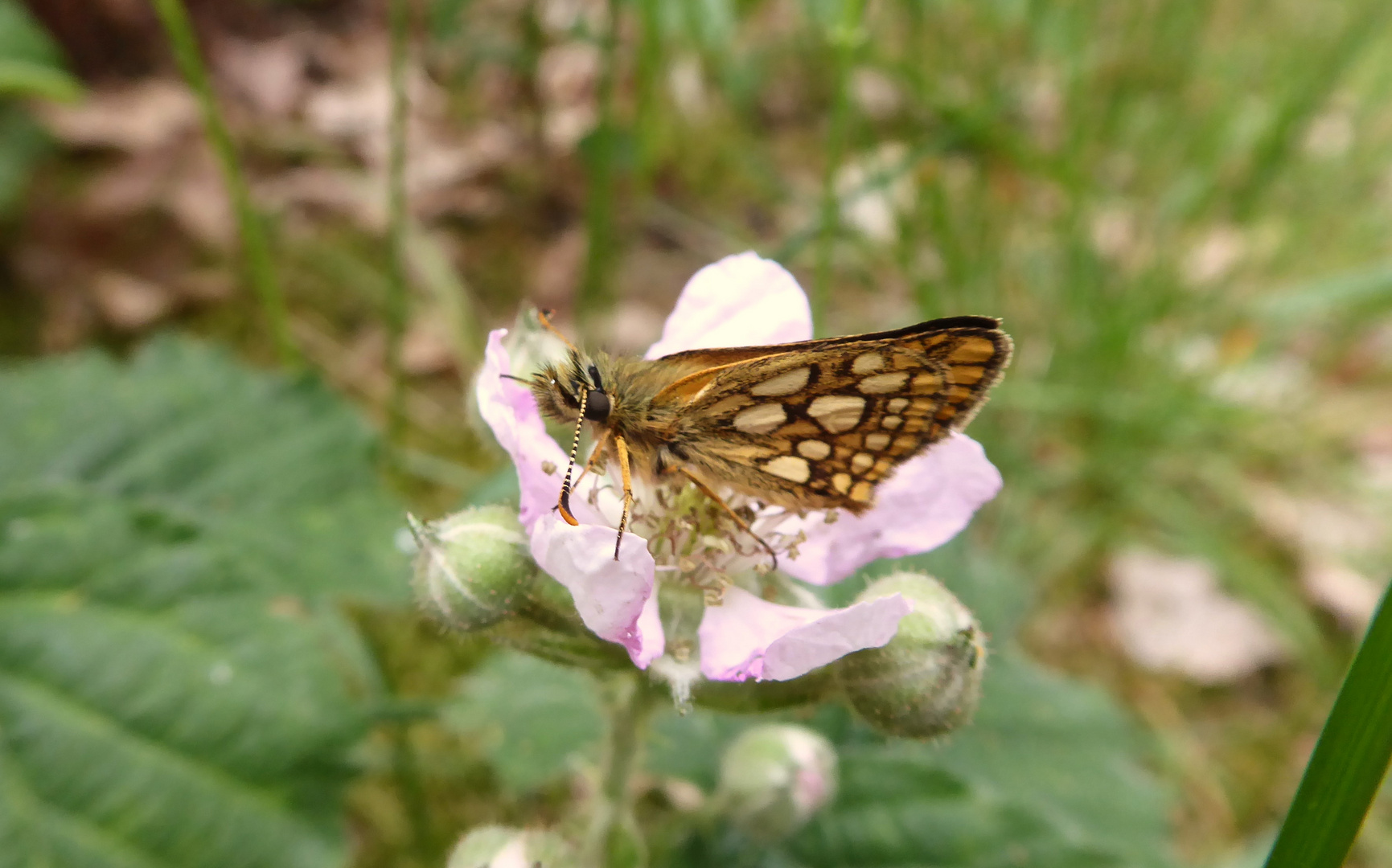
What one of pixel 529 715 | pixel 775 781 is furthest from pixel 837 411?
pixel 529 715

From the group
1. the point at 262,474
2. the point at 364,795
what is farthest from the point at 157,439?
the point at 364,795

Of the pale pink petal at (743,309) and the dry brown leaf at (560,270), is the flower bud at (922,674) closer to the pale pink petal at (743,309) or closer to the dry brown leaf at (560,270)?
the pale pink petal at (743,309)

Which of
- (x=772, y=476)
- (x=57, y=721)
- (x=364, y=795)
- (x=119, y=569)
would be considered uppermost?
(x=772, y=476)

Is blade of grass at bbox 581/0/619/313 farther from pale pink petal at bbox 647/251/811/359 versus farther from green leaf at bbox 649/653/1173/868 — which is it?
green leaf at bbox 649/653/1173/868

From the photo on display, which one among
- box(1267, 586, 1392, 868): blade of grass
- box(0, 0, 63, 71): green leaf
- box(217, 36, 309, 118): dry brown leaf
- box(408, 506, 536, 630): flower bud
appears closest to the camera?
box(1267, 586, 1392, 868): blade of grass

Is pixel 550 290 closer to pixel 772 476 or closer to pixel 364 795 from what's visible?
pixel 364 795

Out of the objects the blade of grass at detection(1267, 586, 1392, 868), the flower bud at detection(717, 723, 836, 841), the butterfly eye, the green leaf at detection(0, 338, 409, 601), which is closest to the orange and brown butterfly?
the butterfly eye

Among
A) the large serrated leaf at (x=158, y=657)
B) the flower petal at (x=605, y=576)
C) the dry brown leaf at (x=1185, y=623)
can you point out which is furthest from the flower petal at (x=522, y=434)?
the dry brown leaf at (x=1185, y=623)
